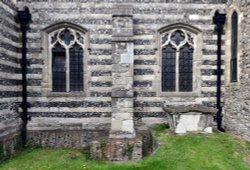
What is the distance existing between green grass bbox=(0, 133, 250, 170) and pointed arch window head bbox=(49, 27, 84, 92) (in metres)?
3.12

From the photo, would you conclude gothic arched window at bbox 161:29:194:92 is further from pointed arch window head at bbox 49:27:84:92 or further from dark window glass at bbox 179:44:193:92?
pointed arch window head at bbox 49:27:84:92

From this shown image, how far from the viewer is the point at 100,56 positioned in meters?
11.0

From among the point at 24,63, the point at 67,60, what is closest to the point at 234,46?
the point at 67,60

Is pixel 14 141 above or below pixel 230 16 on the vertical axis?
below

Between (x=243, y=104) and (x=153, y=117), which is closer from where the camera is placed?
(x=243, y=104)

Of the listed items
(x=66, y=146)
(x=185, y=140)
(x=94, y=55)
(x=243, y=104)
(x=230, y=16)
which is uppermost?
(x=230, y=16)

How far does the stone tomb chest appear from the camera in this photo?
9539mm

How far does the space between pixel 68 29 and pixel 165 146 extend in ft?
21.1

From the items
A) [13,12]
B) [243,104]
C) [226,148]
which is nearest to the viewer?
[226,148]

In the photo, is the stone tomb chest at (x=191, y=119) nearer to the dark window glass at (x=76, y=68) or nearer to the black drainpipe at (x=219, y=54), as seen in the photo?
the black drainpipe at (x=219, y=54)

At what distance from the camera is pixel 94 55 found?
36.0 feet

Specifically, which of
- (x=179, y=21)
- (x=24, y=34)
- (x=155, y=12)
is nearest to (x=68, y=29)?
(x=24, y=34)

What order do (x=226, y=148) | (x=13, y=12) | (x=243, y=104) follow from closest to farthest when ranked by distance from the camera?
1. (x=226, y=148)
2. (x=243, y=104)
3. (x=13, y=12)

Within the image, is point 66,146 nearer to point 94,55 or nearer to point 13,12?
point 94,55
